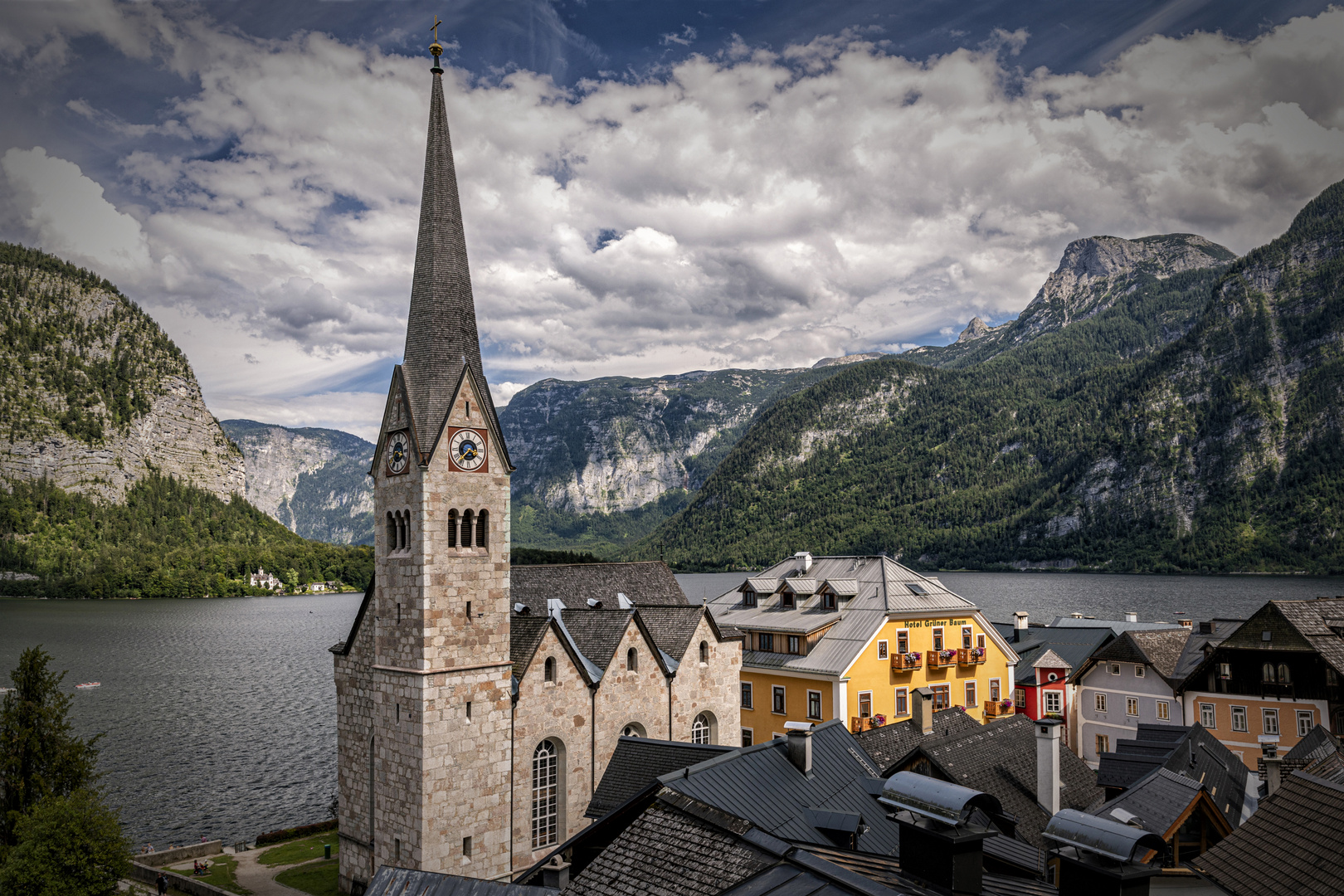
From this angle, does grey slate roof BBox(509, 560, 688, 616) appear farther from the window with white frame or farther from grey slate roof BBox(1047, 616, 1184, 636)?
grey slate roof BBox(1047, 616, 1184, 636)

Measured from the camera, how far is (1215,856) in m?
17.2

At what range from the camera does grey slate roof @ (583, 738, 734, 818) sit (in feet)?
85.7

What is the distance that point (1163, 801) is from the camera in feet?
86.2

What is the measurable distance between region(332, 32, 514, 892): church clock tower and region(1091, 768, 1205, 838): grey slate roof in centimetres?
2050

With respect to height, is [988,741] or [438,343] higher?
[438,343]

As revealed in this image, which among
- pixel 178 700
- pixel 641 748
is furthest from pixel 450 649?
pixel 178 700

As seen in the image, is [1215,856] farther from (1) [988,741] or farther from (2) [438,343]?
(2) [438,343]

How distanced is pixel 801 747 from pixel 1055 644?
54.4 meters

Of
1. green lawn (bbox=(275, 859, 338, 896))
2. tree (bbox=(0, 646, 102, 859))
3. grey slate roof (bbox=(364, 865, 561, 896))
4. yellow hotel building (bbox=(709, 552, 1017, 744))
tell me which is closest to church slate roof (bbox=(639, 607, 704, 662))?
yellow hotel building (bbox=(709, 552, 1017, 744))

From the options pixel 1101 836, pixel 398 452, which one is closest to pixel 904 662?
pixel 398 452

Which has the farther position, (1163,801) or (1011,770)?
(1011,770)

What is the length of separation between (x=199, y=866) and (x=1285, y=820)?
1726 inches

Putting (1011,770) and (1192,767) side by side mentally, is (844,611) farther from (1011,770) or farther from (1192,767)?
(1192,767)

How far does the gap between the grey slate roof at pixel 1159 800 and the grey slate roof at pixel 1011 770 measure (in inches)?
138
